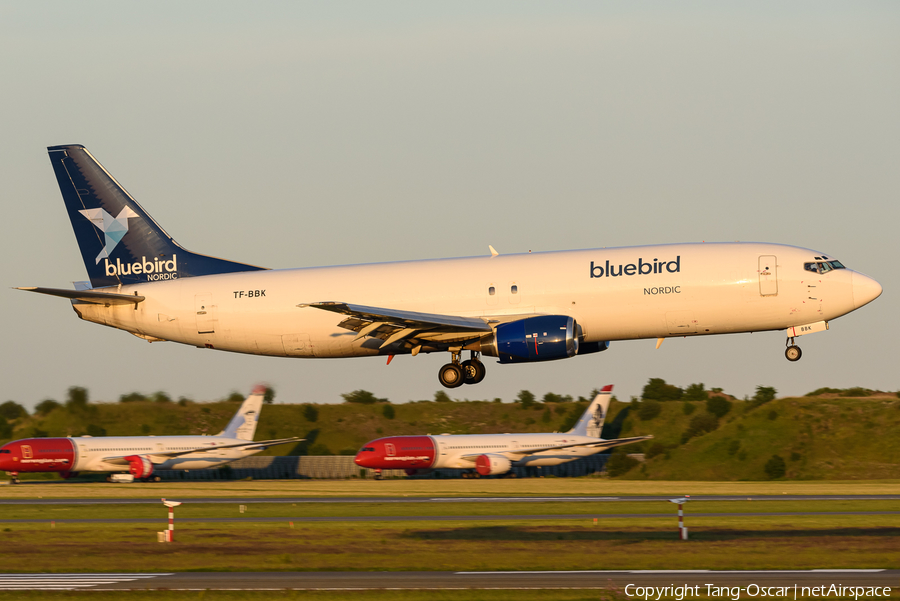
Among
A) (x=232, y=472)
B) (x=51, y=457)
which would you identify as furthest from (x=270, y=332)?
(x=232, y=472)

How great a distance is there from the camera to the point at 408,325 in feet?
134

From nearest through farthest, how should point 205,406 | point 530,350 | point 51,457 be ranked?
1. point 530,350
2. point 51,457
3. point 205,406

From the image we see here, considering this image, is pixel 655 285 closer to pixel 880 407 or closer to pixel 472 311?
pixel 472 311

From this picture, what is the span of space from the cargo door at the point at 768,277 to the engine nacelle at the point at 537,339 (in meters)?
7.28

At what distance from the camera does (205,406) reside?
95438 mm

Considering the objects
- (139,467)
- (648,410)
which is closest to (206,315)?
(139,467)

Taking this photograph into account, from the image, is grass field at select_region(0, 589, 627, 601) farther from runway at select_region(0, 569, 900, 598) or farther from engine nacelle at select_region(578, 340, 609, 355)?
engine nacelle at select_region(578, 340, 609, 355)

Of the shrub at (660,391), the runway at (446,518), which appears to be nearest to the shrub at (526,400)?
the shrub at (660,391)

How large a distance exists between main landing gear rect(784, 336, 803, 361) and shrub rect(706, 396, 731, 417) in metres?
52.4

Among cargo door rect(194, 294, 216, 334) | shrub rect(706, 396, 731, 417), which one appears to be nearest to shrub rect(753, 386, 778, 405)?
shrub rect(706, 396, 731, 417)

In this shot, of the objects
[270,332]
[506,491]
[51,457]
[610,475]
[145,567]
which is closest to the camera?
[145,567]

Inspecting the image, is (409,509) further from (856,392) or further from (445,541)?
(856,392)

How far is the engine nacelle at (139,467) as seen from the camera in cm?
6981

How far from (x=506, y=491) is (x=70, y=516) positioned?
2499 centimetres
